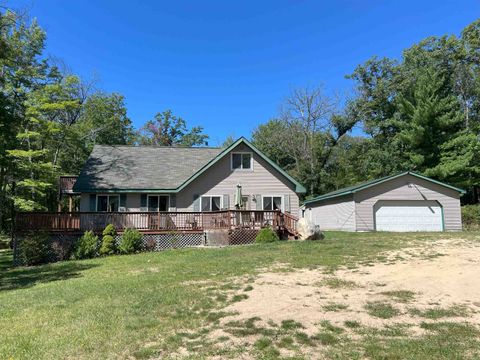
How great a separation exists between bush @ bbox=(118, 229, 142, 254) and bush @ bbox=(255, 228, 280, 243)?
5516mm

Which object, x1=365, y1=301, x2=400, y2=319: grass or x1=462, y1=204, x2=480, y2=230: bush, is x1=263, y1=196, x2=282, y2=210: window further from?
x1=365, y1=301, x2=400, y2=319: grass

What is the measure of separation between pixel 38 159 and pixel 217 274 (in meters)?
24.1

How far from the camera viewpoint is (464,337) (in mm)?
5387

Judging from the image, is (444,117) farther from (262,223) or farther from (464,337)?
(464,337)

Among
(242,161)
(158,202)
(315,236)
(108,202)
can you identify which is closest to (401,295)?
(315,236)

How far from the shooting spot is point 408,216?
25.2 meters

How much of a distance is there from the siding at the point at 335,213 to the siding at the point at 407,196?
0.68 meters

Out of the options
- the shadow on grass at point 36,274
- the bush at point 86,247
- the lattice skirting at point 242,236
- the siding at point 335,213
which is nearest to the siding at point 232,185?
the siding at point 335,213

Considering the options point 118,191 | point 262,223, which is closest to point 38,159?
point 118,191

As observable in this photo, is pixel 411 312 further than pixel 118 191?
No

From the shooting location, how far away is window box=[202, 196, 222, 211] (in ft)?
72.8

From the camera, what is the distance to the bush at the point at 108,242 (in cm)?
1709

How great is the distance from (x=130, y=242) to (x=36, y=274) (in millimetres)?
4400

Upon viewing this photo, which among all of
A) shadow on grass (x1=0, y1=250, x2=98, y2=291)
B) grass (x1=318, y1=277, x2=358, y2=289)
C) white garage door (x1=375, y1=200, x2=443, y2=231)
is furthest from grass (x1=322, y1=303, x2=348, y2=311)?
white garage door (x1=375, y1=200, x2=443, y2=231)
